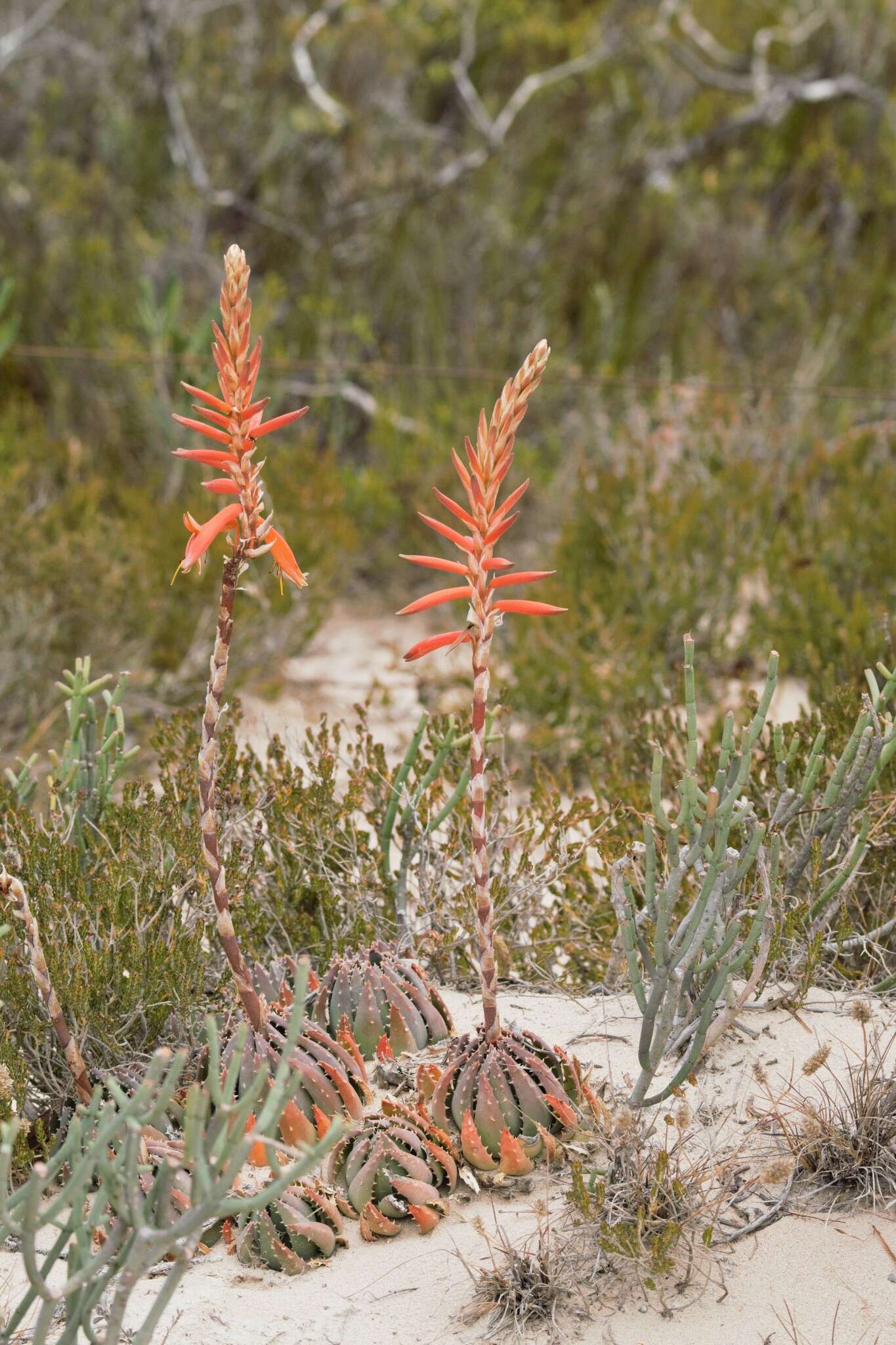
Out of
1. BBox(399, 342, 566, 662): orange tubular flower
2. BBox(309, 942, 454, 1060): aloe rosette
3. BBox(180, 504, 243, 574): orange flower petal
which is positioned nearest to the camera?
BBox(180, 504, 243, 574): orange flower petal

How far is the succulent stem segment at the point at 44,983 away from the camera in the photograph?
182 cm

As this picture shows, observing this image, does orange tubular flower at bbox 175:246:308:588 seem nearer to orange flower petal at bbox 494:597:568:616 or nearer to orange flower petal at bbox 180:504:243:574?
orange flower petal at bbox 180:504:243:574

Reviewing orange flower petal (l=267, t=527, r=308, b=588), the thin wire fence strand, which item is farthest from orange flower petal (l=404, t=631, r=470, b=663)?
the thin wire fence strand

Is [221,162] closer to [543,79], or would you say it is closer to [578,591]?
[543,79]

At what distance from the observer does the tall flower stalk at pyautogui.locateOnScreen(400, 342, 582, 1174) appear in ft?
5.98

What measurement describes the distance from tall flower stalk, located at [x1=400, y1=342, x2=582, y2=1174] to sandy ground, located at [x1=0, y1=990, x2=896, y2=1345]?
0.28ft

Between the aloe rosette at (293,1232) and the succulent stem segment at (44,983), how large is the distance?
35 cm

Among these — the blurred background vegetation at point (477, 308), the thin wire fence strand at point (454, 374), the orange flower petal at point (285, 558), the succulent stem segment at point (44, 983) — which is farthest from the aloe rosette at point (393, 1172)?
the thin wire fence strand at point (454, 374)

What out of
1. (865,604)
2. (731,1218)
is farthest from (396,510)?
(731,1218)

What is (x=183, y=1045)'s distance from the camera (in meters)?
2.32

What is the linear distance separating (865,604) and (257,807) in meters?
2.45

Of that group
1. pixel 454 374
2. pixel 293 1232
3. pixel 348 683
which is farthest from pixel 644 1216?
pixel 454 374

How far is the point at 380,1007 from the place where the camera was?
228 cm

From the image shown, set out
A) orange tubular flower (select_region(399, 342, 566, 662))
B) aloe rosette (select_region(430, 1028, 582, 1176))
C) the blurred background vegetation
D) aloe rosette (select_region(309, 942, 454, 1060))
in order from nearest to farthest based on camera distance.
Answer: orange tubular flower (select_region(399, 342, 566, 662))
aloe rosette (select_region(430, 1028, 582, 1176))
aloe rosette (select_region(309, 942, 454, 1060))
the blurred background vegetation
